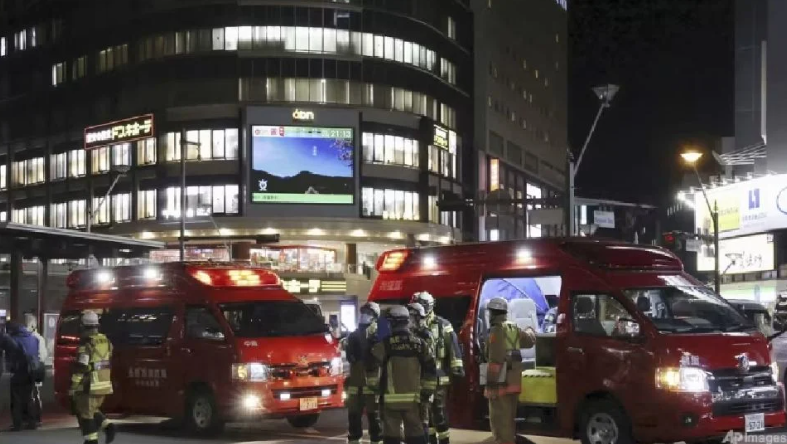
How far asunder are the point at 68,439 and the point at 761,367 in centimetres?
971

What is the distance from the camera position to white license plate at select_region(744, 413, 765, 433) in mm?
11516

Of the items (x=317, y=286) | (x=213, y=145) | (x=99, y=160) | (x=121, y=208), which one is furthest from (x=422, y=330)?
(x=99, y=160)

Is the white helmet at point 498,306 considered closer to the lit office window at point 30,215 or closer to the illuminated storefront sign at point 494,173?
the illuminated storefront sign at point 494,173

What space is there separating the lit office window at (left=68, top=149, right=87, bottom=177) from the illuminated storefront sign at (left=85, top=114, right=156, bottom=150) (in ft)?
22.1

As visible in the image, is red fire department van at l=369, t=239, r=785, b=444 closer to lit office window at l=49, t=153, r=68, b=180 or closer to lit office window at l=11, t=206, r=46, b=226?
lit office window at l=49, t=153, r=68, b=180

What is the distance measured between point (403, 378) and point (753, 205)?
3342 centimetres

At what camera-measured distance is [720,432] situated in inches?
448

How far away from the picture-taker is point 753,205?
40656 millimetres

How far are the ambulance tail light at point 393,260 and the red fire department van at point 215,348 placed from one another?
1371 millimetres

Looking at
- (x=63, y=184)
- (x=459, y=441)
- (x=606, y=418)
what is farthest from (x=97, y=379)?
(x=63, y=184)

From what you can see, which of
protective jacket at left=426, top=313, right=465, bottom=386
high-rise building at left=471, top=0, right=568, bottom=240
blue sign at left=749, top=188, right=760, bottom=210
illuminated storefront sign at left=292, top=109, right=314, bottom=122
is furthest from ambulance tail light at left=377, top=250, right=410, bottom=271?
high-rise building at left=471, top=0, right=568, bottom=240

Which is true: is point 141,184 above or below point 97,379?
above

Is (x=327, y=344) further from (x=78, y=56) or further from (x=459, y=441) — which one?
(x=78, y=56)

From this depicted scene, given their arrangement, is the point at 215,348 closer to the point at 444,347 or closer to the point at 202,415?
the point at 202,415
